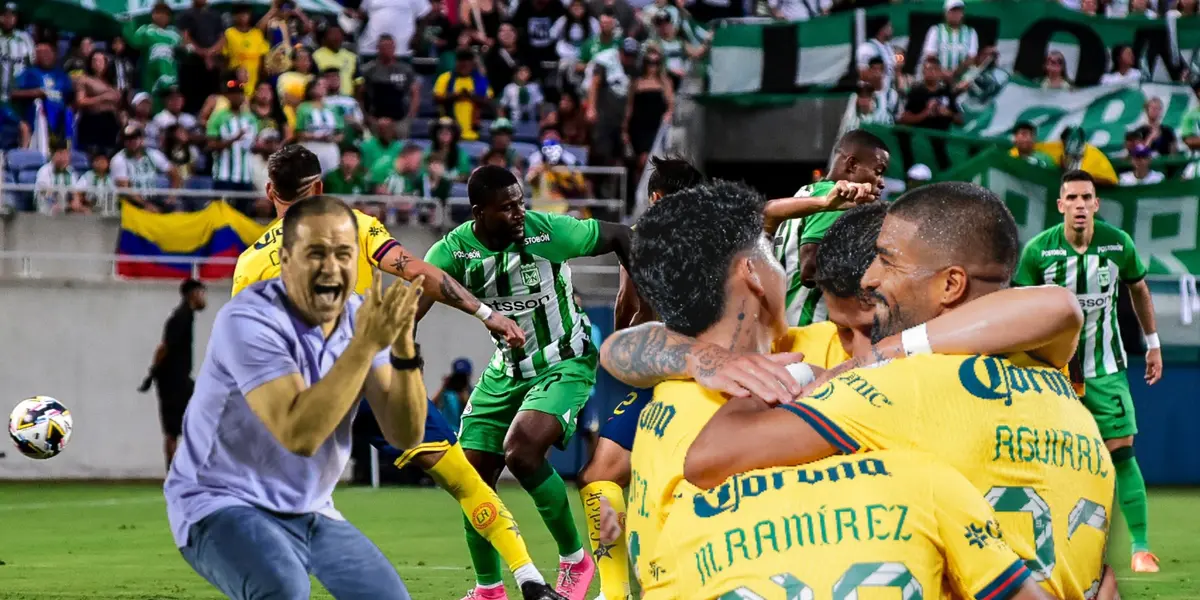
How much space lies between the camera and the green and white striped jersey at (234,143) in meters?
19.6

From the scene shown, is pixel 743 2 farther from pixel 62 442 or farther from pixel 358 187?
pixel 62 442

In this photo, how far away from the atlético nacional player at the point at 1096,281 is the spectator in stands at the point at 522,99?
1068cm

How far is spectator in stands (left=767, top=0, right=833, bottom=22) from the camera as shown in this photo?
23.2 m

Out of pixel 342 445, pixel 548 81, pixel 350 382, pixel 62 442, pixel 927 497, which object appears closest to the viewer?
pixel 927 497

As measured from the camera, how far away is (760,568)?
319cm

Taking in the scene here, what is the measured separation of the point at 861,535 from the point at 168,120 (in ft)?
59.7

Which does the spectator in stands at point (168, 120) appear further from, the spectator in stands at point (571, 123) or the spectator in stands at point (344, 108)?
the spectator in stands at point (571, 123)

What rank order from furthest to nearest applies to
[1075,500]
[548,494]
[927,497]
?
[548,494] < [1075,500] < [927,497]

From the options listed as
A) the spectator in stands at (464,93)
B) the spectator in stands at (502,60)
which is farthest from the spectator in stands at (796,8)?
the spectator in stands at (464,93)

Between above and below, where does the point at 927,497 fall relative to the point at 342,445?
above

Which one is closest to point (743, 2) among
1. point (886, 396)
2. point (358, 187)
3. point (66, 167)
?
point (358, 187)

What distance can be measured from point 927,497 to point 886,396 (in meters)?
0.22

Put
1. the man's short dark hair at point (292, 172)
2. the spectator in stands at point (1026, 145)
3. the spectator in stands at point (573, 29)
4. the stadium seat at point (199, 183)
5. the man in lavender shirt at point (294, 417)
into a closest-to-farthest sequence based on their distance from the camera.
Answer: the man in lavender shirt at point (294, 417)
the man's short dark hair at point (292, 172)
the spectator in stands at point (1026, 145)
the stadium seat at point (199, 183)
the spectator in stands at point (573, 29)

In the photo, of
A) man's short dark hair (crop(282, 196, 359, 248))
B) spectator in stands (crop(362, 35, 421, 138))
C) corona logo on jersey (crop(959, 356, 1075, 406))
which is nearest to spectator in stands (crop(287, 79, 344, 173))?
spectator in stands (crop(362, 35, 421, 138))
